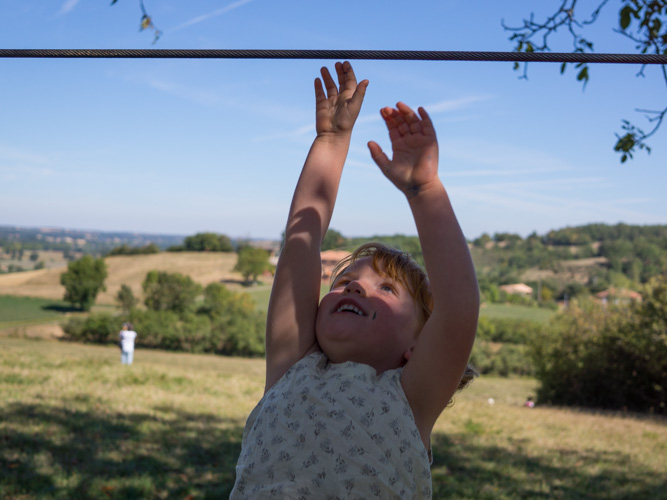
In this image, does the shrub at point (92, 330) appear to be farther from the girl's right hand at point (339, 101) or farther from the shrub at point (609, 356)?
the girl's right hand at point (339, 101)

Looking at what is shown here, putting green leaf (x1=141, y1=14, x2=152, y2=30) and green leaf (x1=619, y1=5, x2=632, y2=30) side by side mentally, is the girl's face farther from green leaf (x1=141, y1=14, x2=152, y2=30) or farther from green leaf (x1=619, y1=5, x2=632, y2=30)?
green leaf (x1=141, y1=14, x2=152, y2=30)

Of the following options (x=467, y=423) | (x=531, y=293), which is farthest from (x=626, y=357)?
(x=531, y=293)

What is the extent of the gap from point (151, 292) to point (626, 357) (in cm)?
4126

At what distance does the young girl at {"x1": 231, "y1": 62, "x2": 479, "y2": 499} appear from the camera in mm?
1335

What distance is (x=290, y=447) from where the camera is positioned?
1.38 meters

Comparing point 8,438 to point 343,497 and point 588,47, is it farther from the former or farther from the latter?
point 588,47

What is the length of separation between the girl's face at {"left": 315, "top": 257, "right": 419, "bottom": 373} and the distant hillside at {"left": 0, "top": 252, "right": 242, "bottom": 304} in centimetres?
5024

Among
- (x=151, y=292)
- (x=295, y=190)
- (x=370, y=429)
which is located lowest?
(x=151, y=292)

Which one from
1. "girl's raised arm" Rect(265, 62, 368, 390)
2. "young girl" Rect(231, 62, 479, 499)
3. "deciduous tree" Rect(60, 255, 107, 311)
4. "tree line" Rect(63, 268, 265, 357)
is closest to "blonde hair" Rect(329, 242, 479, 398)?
"young girl" Rect(231, 62, 479, 499)

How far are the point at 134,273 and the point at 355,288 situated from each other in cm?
6061

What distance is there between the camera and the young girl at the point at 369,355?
133cm

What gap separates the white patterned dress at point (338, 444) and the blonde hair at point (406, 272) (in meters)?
0.21

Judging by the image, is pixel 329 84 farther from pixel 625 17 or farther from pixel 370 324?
pixel 625 17

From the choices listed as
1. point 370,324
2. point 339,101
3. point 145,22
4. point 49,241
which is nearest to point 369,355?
point 370,324
